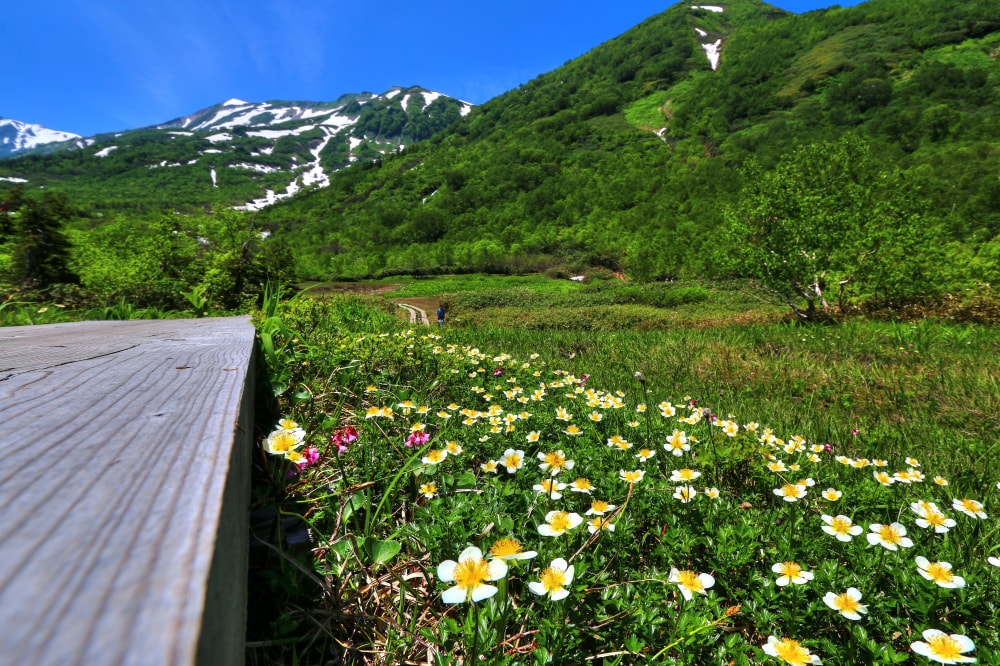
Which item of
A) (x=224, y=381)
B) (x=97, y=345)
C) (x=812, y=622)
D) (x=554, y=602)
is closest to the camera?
(x=224, y=381)

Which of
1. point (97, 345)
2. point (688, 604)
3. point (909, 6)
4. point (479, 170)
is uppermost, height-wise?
point (909, 6)

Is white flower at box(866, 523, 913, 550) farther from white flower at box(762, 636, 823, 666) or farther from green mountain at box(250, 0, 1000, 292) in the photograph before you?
green mountain at box(250, 0, 1000, 292)

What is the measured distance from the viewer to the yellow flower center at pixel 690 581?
123cm

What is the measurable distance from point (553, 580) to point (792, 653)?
0.67 meters

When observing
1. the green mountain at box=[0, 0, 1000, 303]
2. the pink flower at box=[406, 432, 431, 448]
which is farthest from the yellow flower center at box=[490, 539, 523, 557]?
the green mountain at box=[0, 0, 1000, 303]

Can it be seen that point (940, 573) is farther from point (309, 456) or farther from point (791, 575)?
point (309, 456)

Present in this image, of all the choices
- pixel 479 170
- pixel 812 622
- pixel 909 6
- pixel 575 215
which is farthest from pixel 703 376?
pixel 909 6

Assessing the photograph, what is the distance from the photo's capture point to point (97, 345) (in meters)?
1.67

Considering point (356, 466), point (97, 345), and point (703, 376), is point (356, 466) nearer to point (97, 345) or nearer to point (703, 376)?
point (97, 345)

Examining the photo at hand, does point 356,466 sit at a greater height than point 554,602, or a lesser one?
greater

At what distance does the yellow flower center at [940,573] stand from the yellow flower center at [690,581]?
795 millimetres

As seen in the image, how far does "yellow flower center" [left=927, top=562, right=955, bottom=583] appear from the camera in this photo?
133cm

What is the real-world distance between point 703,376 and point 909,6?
481 feet

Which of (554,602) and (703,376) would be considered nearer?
(554,602)
